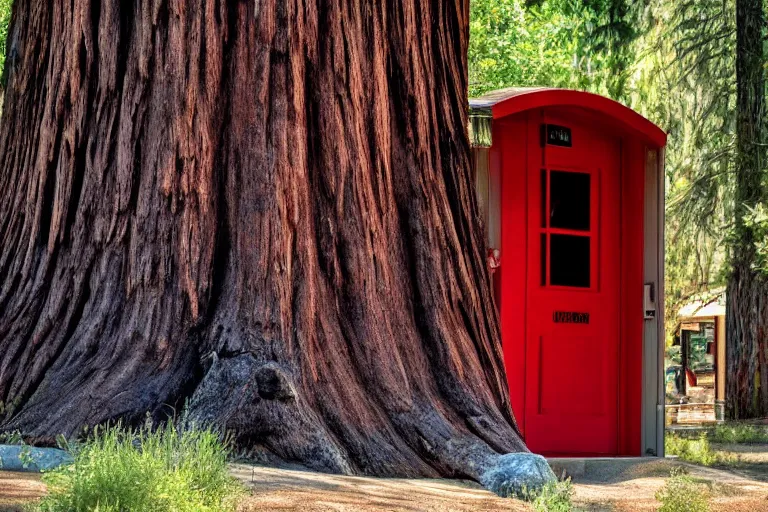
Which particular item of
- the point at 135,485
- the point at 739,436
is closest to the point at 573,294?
the point at 739,436

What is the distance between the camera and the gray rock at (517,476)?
5941 mm

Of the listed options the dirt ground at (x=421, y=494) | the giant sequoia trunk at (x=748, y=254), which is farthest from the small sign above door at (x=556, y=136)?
the giant sequoia trunk at (x=748, y=254)

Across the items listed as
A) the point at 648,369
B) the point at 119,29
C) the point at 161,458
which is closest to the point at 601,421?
the point at 648,369

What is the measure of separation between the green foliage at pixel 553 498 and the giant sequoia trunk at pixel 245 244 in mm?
449

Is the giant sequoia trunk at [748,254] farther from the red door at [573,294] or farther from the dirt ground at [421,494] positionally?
the dirt ground at [421,494]

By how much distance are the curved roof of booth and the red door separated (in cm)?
29

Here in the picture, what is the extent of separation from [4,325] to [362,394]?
2038 mm

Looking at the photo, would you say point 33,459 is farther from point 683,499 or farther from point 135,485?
point 683,499

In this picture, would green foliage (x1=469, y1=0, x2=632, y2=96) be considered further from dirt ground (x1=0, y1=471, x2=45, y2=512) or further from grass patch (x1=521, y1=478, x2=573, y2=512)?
dirt ground (x1=0, y1=471, x2=45, y2=512)

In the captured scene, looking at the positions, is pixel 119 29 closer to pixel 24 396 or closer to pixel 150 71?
pixel 150 71

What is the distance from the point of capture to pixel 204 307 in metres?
6.34

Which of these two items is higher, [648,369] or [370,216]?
[370,216]

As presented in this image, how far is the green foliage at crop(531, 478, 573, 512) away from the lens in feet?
17.7

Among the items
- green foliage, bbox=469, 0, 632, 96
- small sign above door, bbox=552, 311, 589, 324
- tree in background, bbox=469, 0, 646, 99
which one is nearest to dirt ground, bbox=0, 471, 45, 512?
small sign above door, bbox=552, 311, 589, 324
